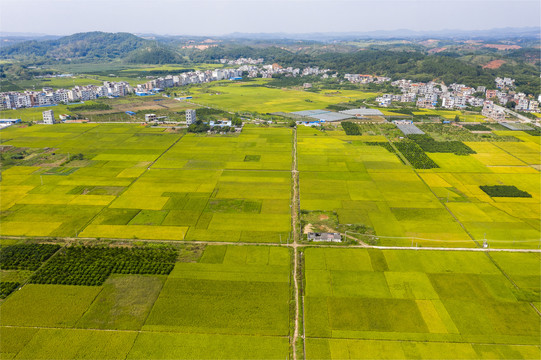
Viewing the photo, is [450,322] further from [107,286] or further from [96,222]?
[96,222]

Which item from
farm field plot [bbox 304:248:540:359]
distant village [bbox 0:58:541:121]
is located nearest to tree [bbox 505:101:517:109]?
distant village [bbox 0:58:541:121]

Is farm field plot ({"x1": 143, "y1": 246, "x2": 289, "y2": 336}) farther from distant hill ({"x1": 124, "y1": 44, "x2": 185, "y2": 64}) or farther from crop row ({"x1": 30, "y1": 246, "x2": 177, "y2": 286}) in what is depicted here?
distant hill ({"x1": 124, "y1": 44, "x2": 185, "y2": 64})

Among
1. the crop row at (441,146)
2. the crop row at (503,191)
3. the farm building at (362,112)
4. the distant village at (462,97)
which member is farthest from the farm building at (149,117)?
the crop row at (503,191)

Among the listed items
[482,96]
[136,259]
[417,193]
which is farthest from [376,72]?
[136,259]

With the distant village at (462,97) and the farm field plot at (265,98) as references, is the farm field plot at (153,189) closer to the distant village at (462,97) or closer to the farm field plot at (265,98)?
the farm field plot at (265,98)

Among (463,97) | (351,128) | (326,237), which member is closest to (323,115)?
(351,128)

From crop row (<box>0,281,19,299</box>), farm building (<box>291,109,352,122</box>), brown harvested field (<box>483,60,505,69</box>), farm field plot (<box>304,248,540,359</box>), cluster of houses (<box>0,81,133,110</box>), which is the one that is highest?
brown harvested field (<box>483,60,505,69</box>)
